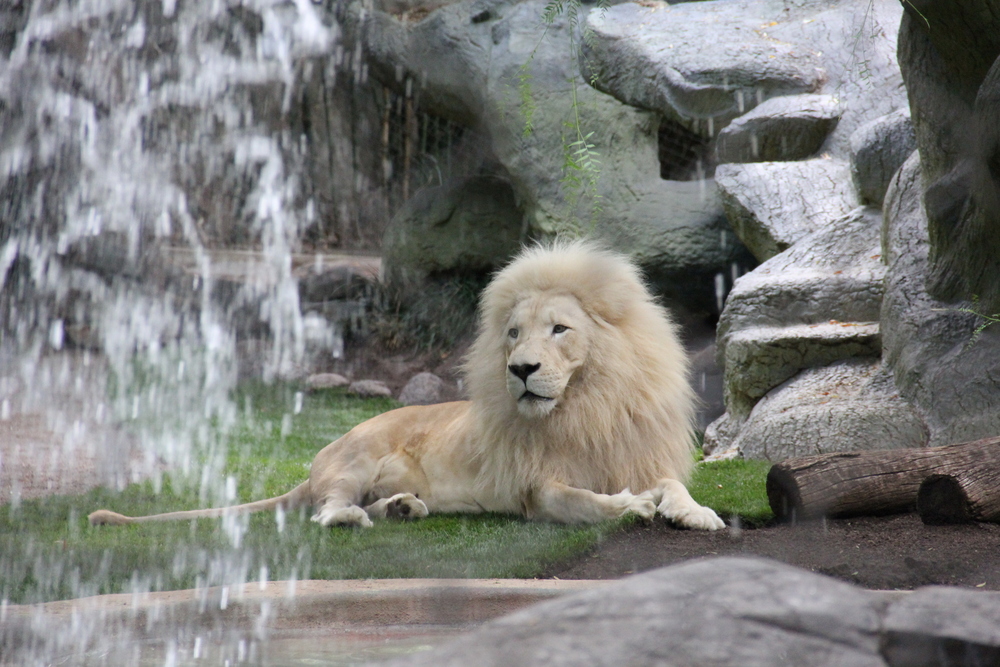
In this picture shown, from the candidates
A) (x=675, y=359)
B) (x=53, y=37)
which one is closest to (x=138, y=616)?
(x=675, y=359)

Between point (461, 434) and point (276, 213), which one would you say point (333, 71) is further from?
point (461, 434)

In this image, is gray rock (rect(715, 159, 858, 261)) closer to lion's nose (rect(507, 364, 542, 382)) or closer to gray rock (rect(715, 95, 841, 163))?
gray rock (rect(715, 95, 841, 163))

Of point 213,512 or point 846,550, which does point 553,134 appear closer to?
point 213,512

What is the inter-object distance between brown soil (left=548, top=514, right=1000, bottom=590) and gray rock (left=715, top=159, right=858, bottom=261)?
13.5 ft

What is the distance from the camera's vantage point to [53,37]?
10.4 metres

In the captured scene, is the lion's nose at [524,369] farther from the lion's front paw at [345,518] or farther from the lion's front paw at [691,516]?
the lion's front paw at [345,518]

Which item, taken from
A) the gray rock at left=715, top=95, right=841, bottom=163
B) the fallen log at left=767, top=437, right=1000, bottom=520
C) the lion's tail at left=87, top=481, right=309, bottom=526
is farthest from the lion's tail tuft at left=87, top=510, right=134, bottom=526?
the gray rock at left=715, top=95, right=841, bottom=163

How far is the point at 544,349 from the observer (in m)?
3.99

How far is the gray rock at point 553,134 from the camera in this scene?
31.0ft

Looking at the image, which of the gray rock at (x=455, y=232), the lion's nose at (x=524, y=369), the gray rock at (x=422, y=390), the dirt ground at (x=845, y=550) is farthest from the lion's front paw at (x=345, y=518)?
the gray rock at (x=455, y=232)

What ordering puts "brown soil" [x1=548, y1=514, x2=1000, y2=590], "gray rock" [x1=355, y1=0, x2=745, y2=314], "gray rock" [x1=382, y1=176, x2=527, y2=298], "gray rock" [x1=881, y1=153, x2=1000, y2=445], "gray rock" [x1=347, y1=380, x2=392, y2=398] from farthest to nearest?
"gray rock" [x1=382, y1=176, x2=527, y2=298] → "gray rock" [x1=347, y1=380, x2=392, y2=398] → "gray rock" [x1=355, y1=0, x2=745, y2=314] → "gray rock" [x1=881, y1=153, x2=1000, y2=445] → "brown soil" [x1=548, y1=514, x2=1000, y2=590]

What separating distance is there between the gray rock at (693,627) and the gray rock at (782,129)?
7.16m

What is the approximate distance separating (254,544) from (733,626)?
2579 millimetres

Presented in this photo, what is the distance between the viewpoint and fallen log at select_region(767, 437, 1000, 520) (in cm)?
361
